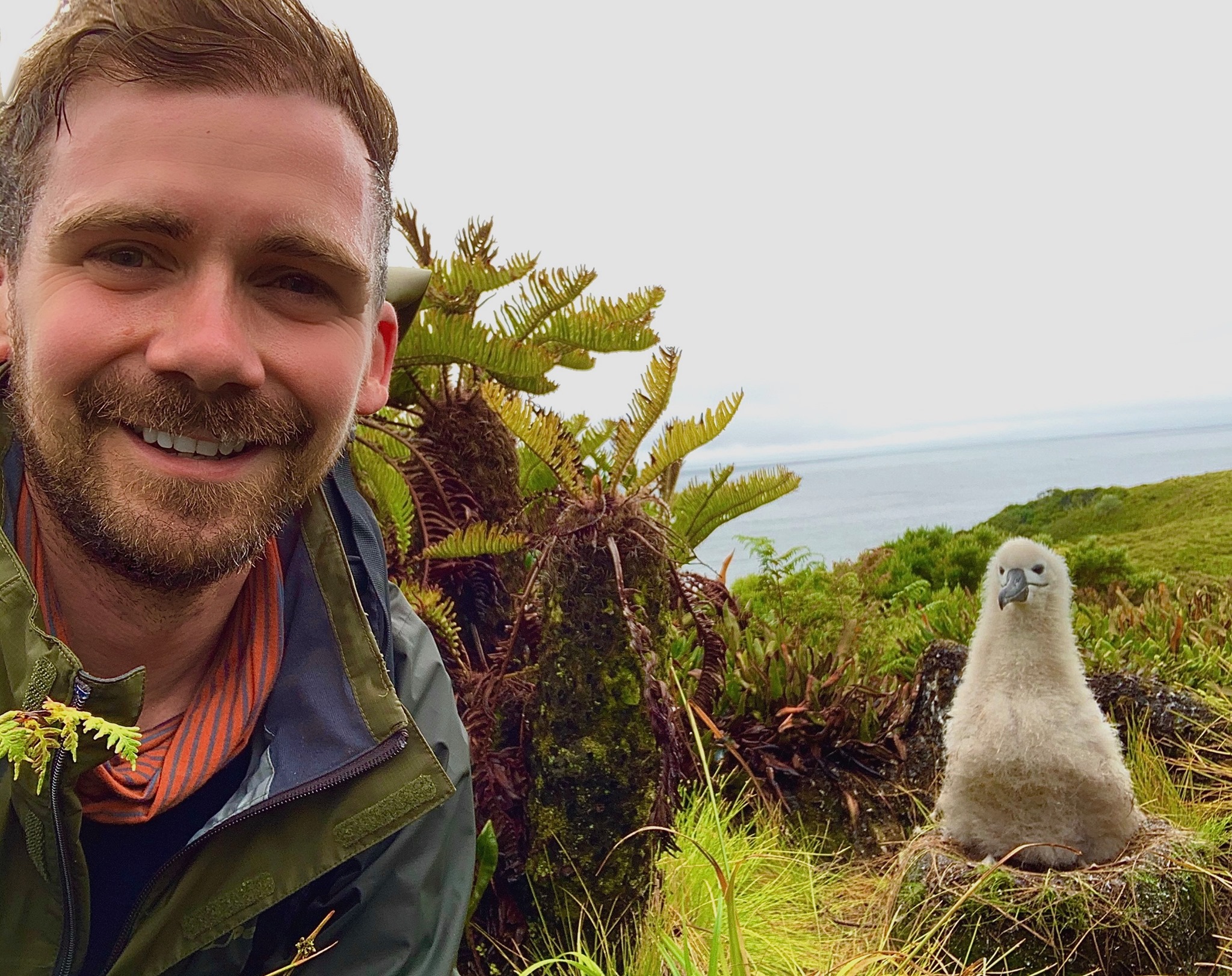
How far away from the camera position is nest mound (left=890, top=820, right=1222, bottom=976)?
2.83 metres

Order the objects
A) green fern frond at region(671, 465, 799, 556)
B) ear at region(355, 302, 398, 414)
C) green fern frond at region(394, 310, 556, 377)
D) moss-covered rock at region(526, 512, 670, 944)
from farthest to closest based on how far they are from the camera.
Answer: green fern frond at region(671, 465, 799, 556) < green fern frond at region(394, 310, 556, 377) < moss-covered rock at region(526, 512, 670, 944) < ear at region(355, 302, 398, 414)

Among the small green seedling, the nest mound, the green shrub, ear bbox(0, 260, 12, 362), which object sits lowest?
the nest mound

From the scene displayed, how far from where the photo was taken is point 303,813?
173 centimetres

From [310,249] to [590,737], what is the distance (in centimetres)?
→ 159

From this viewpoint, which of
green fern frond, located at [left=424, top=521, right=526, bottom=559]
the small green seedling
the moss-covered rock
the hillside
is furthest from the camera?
the hillside

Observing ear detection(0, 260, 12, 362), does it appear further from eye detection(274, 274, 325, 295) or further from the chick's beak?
the chick's beak

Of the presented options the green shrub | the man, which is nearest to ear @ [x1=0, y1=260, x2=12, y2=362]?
the man

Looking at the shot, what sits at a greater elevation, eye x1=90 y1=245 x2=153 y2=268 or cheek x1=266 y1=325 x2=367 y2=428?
eye x1=90 y1=245 x2=153 y2=268

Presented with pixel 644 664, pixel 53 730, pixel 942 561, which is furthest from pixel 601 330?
pixel 942 561

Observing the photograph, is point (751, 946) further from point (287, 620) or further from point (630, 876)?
point (287, 620)

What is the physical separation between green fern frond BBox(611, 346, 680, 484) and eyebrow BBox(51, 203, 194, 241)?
1.69 m

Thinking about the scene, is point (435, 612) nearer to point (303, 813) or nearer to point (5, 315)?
point (303, 813)

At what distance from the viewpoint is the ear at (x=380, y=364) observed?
2.08 m

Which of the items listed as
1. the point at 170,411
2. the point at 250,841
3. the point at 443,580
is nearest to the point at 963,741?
the point at 443,580
